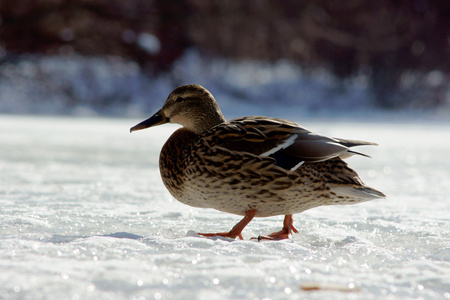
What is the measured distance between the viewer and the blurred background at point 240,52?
41.3 feet

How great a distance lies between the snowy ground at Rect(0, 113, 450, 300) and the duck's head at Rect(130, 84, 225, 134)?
485 mm

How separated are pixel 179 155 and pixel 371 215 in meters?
1.17

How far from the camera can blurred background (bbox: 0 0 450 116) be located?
1258 centimetres

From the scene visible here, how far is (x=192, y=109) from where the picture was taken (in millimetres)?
2689

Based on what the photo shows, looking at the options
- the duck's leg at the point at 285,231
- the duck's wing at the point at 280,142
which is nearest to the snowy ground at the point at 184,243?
the duck's leg at the point at 285,231

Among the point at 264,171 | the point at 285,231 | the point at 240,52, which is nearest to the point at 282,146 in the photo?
the point at 264,171

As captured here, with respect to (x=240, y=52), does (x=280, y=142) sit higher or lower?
lower

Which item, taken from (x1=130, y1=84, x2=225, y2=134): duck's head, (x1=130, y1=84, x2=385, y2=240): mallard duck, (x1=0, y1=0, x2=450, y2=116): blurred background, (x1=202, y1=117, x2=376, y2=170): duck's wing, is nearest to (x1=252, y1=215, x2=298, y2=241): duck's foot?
(x1=130, y1=84, x2=385, y2=240): mallard duck

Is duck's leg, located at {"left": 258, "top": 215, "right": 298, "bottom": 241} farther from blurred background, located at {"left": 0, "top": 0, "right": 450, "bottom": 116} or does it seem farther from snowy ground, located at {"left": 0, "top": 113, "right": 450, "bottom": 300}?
blurred background, located at {"left": 0, "top": 0, "right": 450, "bottom": 116}

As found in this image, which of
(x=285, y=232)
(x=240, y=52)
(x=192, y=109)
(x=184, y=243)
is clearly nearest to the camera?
(x=184, y=243)

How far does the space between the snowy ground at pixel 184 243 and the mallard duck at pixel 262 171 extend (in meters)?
0.18

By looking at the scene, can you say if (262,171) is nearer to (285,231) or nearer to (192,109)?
(285,231)

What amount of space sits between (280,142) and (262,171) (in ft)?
0.52

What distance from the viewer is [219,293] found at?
4.76ft
